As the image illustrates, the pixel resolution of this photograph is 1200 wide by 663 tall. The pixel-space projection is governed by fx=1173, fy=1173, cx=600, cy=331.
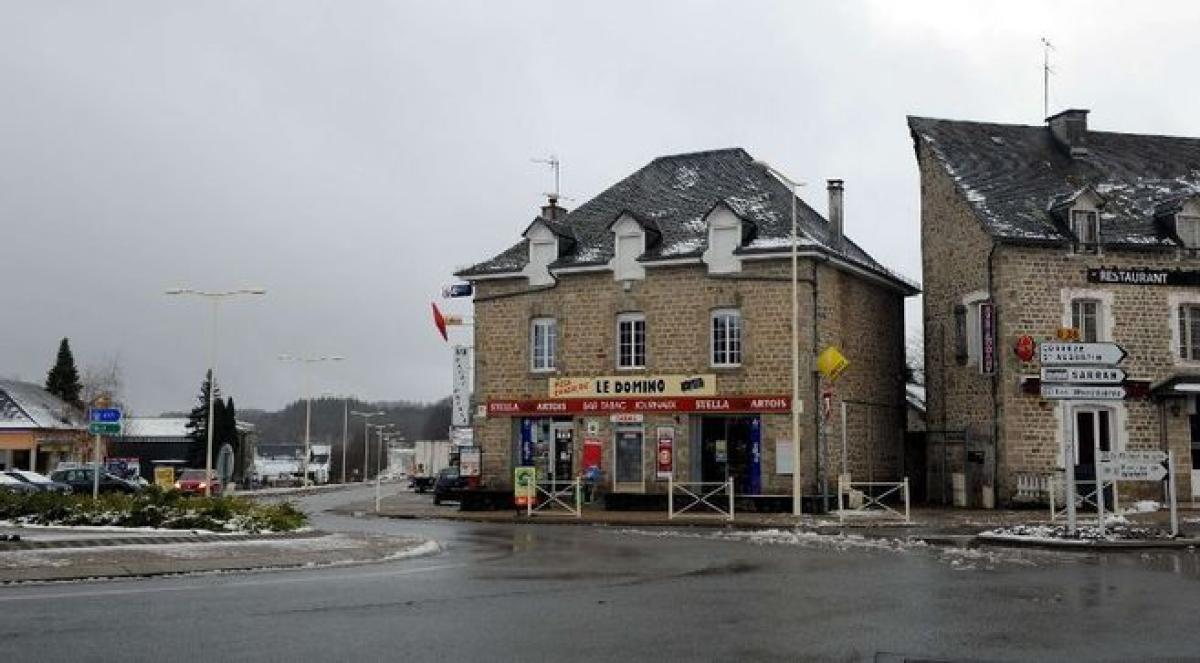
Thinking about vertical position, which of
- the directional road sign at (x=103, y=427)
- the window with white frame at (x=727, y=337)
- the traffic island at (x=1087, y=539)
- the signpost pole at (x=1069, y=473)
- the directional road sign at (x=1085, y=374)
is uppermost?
the window with white frame at (x=727, y=337)

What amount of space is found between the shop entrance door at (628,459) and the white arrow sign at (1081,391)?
13.8 m

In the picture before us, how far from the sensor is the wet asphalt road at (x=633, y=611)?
8680 millimetres

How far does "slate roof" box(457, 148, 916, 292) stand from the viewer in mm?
32094


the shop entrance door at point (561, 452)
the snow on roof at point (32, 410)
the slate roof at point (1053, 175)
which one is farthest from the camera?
the snow on roof at point (32, 410)

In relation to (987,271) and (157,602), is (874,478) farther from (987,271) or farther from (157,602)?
(157,602)

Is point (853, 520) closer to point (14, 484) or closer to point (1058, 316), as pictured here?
point (1058, 316)

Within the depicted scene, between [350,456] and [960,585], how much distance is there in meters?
118

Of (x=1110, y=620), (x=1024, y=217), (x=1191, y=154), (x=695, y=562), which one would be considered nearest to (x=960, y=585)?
(x=1110, y=620)

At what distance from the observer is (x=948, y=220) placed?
3416cm

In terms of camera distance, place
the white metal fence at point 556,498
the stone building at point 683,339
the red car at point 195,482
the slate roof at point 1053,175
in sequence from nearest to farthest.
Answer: the white metal fence at point 556,498
the stone building at point 683,339
the slate roof at point 1053,175
the red car at point 195,482

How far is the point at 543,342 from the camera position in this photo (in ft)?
113

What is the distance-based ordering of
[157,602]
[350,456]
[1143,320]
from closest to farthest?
1. [157,602]
2. [1143,320]
3. [350,456]

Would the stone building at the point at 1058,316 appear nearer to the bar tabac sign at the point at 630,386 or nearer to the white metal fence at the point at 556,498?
the bar tabac sign at the point at 630,386

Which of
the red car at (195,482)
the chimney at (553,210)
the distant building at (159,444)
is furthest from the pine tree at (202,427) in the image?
the chimney at (553,210)
